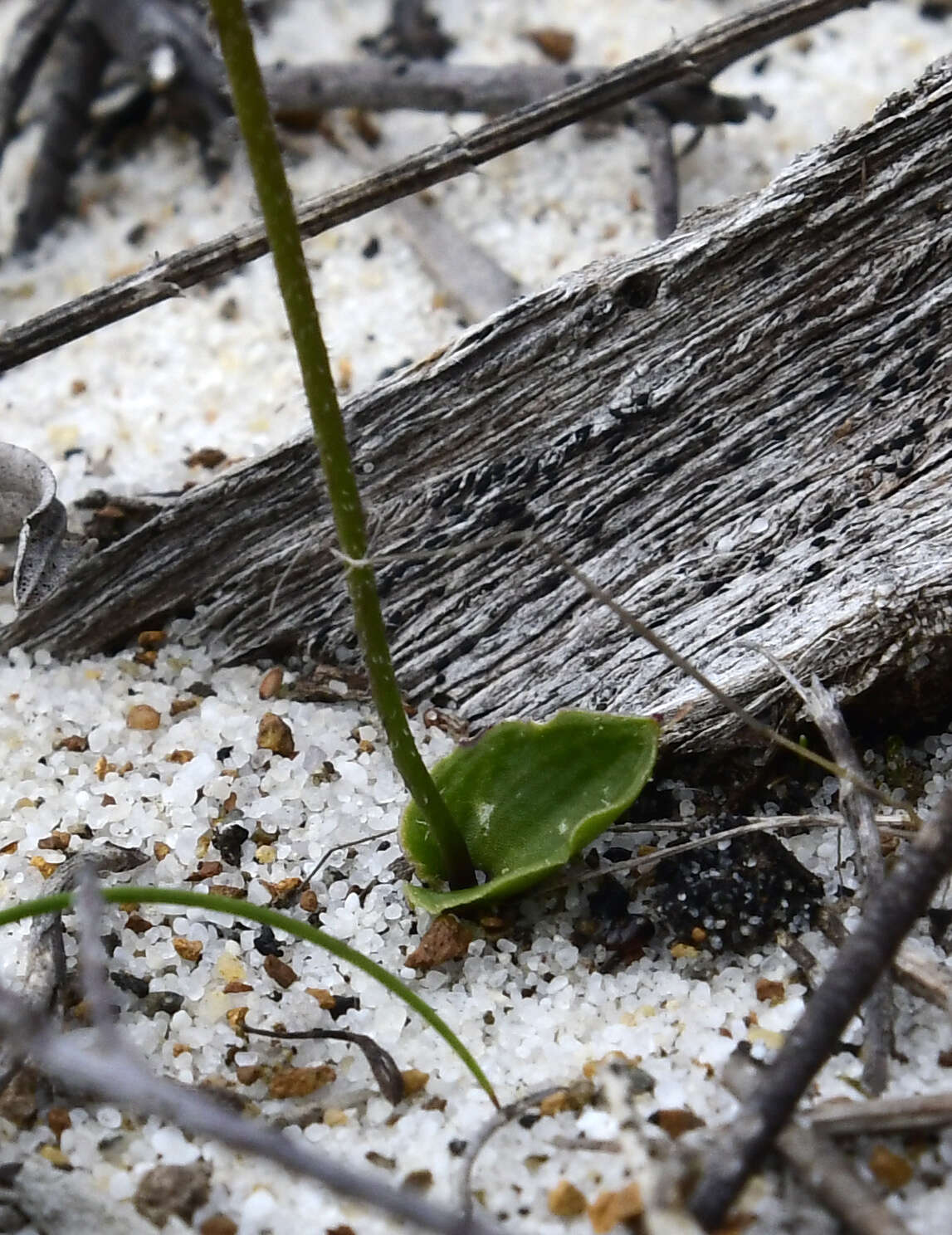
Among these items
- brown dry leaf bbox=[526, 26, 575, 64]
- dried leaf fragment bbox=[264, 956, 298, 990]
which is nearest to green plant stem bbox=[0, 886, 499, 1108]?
dried leaf fragment bbox=[264, 956, 298, 990]

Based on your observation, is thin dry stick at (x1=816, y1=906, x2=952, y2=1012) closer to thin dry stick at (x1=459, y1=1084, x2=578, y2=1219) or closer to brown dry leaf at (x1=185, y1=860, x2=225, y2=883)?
thin dry stick at (x1=459, y1=1084, x2=578, y2=1219)

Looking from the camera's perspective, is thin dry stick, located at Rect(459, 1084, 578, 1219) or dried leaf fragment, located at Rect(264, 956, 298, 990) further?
dried leaf fragment, located at Rect(264, 956, 298, 990)

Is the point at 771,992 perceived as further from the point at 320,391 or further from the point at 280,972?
the point at 320,391

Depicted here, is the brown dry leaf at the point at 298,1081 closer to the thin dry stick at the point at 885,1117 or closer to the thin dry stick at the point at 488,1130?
the thin dry stick at the point at 488,1130

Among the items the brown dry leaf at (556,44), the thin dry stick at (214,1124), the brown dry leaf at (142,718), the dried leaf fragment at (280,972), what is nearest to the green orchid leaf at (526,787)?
the dried leaf fragment at (280,972)

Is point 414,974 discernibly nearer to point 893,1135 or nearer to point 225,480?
point 893,1135

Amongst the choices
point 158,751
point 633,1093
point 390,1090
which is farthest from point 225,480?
point 633,1093
